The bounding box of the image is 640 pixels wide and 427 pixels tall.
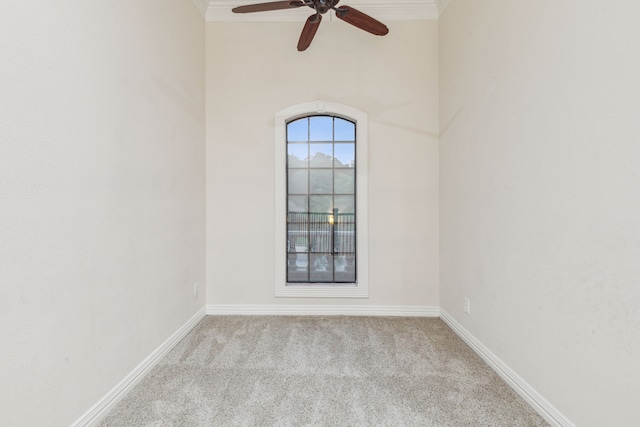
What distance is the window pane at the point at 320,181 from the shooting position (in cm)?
324

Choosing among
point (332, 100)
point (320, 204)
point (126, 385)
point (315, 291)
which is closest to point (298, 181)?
point (320, 204)

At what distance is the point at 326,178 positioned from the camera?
128 inches

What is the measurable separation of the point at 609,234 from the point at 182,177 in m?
2.83

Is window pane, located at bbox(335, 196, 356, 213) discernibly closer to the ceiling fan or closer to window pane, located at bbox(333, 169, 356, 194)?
window pane, located at bbox(333, 169, 356, 194)

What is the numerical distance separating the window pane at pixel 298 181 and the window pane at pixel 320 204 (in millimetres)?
130

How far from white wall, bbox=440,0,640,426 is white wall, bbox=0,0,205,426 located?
2464 mm

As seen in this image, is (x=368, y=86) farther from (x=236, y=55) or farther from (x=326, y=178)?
(x=236, y=55)

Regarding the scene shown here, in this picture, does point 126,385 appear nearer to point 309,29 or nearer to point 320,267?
point 320,267

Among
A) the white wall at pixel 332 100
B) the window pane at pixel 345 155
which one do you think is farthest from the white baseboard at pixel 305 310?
the window pane at pixel 345 155

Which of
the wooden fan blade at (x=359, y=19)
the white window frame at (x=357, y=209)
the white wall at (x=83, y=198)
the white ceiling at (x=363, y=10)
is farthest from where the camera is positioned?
the white window frame at (x=357, y=209)

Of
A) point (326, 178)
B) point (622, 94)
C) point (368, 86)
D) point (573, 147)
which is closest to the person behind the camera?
point (622, 94)

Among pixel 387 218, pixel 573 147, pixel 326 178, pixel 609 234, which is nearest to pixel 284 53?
pixel 326 178

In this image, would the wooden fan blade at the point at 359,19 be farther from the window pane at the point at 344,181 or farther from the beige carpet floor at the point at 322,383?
the beige carpet floor at the point at 322,383

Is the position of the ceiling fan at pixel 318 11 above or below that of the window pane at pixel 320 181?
above
